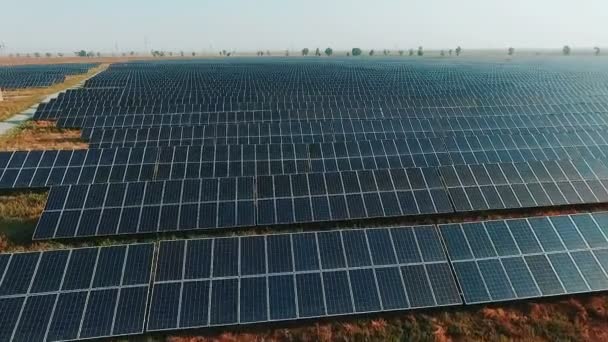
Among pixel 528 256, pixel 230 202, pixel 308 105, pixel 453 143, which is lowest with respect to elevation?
pixel 528 256

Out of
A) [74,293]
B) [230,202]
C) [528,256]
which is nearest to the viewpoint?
[74,293]

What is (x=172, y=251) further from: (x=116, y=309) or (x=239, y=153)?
(x=239, y=153)

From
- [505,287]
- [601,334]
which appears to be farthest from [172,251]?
[601,334]

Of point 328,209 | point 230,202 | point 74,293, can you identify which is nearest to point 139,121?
point 230,202

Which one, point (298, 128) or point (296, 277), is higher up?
point (298, 128)

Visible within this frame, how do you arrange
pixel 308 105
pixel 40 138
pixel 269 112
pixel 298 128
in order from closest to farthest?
pixel 298 128, pixel 40 138, pixel 269 112, pixel 308 105

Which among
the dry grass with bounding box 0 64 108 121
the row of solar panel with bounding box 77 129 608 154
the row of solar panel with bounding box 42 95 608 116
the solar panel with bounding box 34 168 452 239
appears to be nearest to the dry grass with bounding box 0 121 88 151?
the row of solar panel with bounding box 42 95 608 116

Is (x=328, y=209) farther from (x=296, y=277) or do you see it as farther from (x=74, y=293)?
(x=74, y=293)
